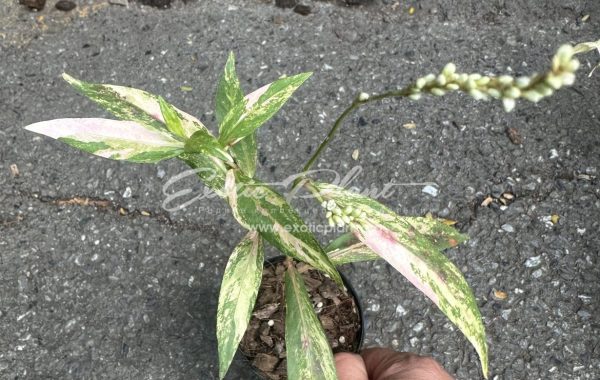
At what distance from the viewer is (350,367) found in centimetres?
113

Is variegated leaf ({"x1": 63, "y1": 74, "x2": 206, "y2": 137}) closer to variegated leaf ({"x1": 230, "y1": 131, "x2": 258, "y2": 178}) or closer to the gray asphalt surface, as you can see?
variegated leaf ({"x1": 230, "y1": 131, "x2": 258, "y2": 178})

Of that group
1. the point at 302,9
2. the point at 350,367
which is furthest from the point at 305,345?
the point at 302,9

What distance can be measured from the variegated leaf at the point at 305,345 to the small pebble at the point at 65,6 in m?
1.34

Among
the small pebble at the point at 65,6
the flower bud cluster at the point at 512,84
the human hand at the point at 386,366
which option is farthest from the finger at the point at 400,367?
the small pebble at the point at 65,6

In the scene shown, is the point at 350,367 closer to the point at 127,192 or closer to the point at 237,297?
the point at 237,297

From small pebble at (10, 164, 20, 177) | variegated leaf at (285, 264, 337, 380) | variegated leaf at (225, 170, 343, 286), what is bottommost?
small pebble at (10, 164, 20, 177)

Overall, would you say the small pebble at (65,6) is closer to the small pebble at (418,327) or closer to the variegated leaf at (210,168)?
the variegated leaf at (210,168)

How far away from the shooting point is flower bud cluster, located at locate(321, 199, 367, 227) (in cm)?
87

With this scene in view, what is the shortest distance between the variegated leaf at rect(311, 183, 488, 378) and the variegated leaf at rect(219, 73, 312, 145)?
175 millimetres

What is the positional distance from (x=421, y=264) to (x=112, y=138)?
51 cm

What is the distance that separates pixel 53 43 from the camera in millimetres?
1886

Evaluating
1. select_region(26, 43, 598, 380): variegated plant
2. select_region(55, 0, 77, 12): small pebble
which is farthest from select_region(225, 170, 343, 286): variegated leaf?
select_region(55, 0, 77, 12): small pebble

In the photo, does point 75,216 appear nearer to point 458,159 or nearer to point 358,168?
point 358,168

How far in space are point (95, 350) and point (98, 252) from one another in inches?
10.1
